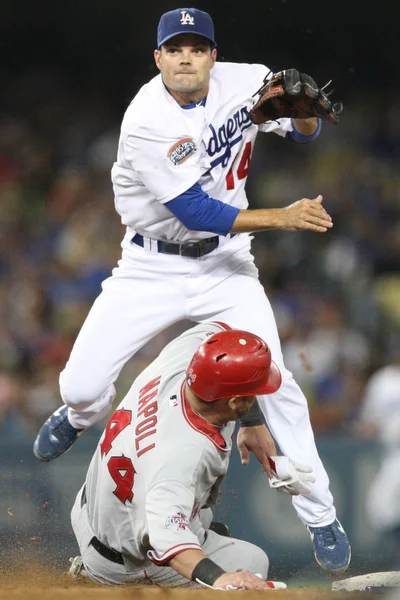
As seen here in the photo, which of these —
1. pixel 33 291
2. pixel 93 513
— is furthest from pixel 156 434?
pixel 33 291

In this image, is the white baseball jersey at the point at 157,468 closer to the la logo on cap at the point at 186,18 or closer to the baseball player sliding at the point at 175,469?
the baseball player sliding at the point at 175,469

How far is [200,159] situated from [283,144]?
177 inches

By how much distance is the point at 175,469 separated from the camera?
2971mm

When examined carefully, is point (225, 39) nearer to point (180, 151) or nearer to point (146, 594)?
point (180, 151)

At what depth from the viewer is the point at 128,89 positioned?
27.7 ft

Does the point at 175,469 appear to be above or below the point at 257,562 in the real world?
above

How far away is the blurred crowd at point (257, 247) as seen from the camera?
661cm

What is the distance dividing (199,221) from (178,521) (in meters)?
1.30

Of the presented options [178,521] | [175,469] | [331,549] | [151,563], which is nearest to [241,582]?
[178,521]

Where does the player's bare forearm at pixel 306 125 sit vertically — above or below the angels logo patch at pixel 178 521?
above

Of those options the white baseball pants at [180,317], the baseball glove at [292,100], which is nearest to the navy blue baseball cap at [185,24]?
the baseball glove at [292,100]

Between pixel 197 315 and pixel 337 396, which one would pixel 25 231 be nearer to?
pixel 337 396

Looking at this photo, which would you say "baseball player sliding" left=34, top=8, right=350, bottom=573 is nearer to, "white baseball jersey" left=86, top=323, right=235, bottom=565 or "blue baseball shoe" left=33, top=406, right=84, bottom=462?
"blue baseball shoe" left=33, top=406, right=84, bottom=462

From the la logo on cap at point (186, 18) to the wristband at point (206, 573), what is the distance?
2.10 metres
